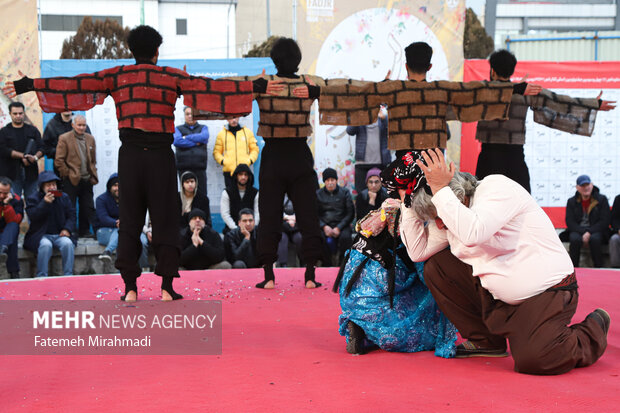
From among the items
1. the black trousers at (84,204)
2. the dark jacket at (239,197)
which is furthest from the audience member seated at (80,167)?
the dark jacket at (239,197)

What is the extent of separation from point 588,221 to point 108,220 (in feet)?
18.8

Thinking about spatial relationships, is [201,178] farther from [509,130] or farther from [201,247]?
[509,130]

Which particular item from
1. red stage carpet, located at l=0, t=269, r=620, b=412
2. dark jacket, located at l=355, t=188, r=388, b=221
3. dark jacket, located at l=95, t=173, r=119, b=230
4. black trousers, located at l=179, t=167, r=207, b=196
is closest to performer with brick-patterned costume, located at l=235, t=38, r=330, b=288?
red stage carpet, located at l=0, t=269, r=620, b=412

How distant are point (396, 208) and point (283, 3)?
6.68 m

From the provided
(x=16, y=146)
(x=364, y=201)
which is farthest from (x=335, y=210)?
(x=16, y=146)

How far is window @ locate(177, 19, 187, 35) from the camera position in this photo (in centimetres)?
2842

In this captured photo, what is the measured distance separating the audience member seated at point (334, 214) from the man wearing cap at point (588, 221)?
2712mm

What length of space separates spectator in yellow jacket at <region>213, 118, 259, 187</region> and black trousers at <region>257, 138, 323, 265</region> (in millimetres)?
3204

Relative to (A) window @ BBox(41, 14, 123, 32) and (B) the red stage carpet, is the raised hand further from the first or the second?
(A) window @ BBox(41, 14, 123, 32)

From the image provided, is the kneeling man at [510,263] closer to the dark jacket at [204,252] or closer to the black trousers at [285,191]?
the black trousers at [285,191]

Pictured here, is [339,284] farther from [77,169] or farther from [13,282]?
[77,169]

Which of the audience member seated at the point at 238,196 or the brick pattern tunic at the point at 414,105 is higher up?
the brick pattern tunic at the point at 414,105

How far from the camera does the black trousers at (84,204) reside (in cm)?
848

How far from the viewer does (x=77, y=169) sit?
838 centimetres
